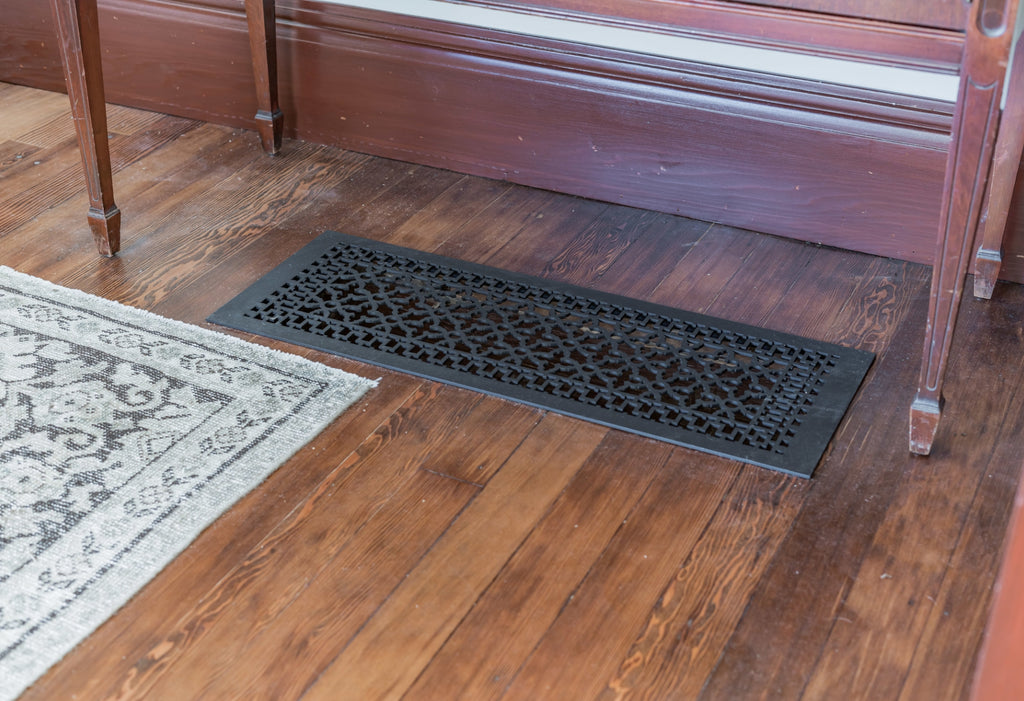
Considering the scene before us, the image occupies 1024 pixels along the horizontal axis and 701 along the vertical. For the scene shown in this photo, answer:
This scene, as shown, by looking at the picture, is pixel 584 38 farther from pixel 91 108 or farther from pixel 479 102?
pixel 91 108

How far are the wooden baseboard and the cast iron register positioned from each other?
1.16 feet

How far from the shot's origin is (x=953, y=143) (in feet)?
4.24

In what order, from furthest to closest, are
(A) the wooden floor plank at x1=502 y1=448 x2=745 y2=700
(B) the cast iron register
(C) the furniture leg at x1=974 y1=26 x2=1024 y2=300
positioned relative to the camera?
(C) the furniture leg at x1=974 y1=26 x2=1024 y2=300, (B) the cast iron register, (A) the wooden floor plank at x1=502 y1=448 x2=745 y2=700

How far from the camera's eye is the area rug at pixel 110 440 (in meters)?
1.28

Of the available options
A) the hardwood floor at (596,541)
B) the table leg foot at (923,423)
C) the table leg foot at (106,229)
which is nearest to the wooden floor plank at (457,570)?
the hardwood floor at (596,541)

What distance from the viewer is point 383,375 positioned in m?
1.66

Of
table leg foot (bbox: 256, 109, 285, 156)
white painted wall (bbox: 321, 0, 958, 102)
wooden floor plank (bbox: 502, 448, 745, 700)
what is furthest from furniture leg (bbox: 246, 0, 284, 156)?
wooden floor plank (bbox: 502, 448, 745, 700)

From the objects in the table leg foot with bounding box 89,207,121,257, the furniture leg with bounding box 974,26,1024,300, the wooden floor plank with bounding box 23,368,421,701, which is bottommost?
the wooden floor plank with bounding box 23,368,421,701

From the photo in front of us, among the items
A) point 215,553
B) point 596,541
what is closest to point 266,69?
point 215,553

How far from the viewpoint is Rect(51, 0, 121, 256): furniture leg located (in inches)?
68.8

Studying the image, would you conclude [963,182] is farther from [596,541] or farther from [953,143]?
[596,541]

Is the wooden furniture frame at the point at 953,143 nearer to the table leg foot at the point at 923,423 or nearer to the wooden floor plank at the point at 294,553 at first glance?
the table leg foot at the point at 923,423

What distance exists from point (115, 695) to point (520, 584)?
0.45 meters

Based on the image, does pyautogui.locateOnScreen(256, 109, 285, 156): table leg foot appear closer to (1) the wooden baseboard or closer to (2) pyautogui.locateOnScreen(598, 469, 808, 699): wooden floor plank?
(1) the wooden baseboard
